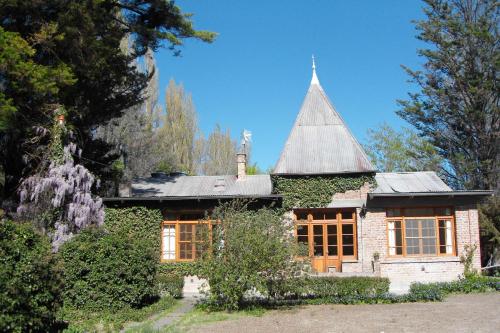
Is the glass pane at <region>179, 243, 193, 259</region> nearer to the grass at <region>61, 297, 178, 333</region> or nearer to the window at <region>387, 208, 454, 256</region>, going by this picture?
the grass at <region>61, 297, 178, 333</region>

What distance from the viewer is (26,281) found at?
296 inches

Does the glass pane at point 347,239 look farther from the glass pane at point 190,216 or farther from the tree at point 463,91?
the tree at point 463,91

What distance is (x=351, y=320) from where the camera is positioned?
9742 mm

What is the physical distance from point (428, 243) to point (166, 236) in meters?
9.22

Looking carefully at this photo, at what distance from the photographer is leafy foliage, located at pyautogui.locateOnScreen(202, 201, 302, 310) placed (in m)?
10.7

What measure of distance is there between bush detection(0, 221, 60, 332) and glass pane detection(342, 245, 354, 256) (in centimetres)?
1038

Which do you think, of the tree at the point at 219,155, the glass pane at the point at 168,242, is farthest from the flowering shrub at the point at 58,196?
the tree at the point at 219,155

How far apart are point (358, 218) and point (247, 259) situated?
662cm

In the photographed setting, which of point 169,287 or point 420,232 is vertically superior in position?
point 420,232

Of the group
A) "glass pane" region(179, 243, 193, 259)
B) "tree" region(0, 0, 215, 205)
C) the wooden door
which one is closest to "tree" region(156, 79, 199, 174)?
"tree" region(0, 0, 215, 205)

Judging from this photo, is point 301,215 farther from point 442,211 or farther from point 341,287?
point 442,211

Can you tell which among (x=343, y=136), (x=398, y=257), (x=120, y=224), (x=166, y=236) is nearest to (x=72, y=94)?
(x=120, y=224)

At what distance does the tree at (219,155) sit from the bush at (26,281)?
30561mm

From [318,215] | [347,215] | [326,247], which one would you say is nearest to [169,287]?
[326,247]
